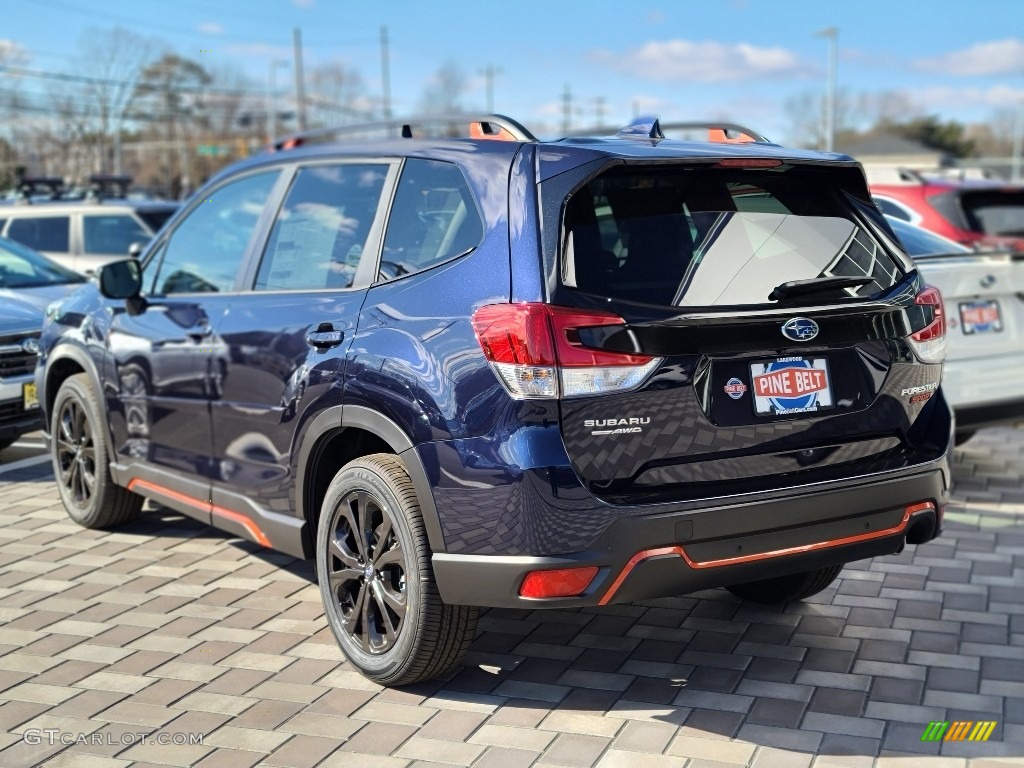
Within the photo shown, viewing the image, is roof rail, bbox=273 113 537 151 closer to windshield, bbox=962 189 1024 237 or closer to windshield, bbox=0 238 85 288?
windshield, bbox=0 238 85 288

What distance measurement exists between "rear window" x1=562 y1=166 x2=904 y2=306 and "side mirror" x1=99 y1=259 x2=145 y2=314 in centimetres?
276

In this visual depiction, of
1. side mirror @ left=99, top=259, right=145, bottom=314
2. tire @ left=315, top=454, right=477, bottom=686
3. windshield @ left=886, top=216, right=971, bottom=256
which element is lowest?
tire @ left=315, top=454, right=477, bottom=686

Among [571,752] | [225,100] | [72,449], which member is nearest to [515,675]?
[571,752]

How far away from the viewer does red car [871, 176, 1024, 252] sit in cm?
941

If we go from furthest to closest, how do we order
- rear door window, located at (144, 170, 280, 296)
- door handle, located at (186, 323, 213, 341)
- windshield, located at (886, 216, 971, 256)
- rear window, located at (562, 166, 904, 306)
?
windshield, located at (886, 216, 971, 256) < rear door window, located at (144, 170, 280, 296) < door handle, located at (186, 323, 213, 341) < rear window, located at (562, 166, 904, 306)

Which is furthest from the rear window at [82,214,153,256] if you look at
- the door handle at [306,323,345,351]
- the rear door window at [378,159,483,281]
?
the rear door window at [378,159,483,281]

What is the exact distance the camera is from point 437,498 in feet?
11.9

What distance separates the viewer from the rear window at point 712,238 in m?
3.54

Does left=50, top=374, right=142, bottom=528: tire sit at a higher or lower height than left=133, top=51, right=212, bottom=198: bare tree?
lower

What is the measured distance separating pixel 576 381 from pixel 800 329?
78 centimetres

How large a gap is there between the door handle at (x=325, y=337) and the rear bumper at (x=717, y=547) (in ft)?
3.01

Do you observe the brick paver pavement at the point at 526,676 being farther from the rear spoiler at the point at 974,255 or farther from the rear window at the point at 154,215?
the rear window at the point at 154,215

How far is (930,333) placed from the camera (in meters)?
4.01

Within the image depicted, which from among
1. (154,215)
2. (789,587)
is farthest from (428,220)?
(154,215)
